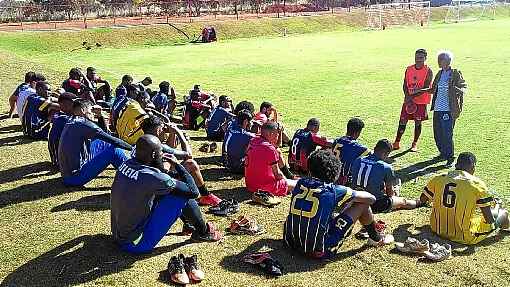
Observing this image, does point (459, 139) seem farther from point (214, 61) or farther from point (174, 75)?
point (214, 61)

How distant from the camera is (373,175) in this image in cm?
845

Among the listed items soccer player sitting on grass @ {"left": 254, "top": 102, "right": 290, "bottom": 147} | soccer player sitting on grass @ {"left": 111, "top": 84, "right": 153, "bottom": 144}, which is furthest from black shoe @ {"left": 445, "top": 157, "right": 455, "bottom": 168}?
soccer player sitting on grass @ {"left": 111, "top": 84, "right": 153, "bottom": 144}

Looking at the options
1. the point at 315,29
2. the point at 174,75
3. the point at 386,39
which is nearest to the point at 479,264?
the point at 174,75

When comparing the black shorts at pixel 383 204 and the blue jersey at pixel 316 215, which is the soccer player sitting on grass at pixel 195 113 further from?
the blue jersey at pixel 316 215

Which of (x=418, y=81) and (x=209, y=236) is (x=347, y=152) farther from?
(x=418, y=81)

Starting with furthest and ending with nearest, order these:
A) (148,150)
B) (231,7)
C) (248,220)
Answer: (231,7) → (248,220) → (148,150)

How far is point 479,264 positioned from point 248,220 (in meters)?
3.00

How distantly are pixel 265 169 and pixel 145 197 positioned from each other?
2937 mm

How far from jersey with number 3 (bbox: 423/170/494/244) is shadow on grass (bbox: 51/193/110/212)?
470cm

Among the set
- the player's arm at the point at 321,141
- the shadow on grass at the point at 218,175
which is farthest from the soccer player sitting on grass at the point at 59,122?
the player's arm at the point at 321,141

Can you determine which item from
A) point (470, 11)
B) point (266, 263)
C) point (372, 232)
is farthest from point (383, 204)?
point (470, 11)

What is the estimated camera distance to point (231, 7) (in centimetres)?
6638

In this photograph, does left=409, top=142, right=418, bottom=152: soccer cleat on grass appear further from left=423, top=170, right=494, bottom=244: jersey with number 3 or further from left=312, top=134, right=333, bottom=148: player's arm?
left=423, top=170, right=494, bottom=244: jersey with number 3

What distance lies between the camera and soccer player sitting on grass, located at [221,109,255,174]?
10.2 metres
